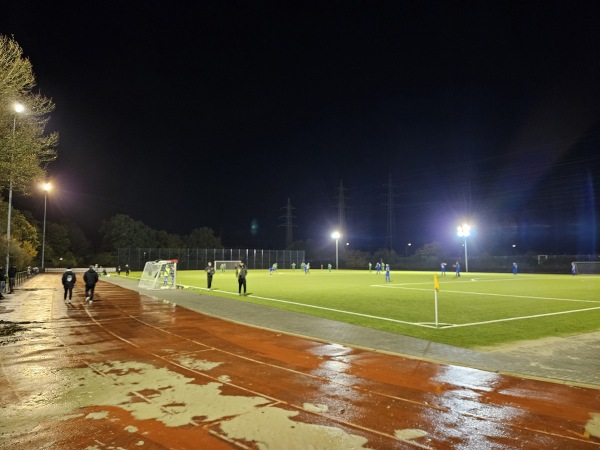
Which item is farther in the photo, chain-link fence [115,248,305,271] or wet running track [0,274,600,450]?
chain-link fence [115,248,305,271]

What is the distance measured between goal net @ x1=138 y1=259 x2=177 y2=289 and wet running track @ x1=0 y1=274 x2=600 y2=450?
17090 millimetres

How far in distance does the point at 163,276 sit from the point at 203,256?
42697mm

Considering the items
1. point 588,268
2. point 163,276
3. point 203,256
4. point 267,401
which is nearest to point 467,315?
point 267,401

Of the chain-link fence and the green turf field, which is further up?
the chain-link fence

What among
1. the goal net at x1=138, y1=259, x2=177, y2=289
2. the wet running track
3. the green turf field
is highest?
the goal net at x1=138, y1=259, x2=177, y2=289

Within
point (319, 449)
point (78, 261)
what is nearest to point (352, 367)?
point (319, 449)

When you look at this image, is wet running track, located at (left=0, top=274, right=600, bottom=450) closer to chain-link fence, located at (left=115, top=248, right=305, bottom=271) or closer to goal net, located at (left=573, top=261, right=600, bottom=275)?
goal net, located at (left=573, top=261, right=600, bottom=275)

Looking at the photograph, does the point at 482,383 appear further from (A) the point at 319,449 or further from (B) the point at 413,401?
(A) the point at 319,449

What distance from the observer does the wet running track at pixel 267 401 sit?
4574 mm

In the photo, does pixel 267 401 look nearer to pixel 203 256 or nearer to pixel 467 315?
pixel 467 315

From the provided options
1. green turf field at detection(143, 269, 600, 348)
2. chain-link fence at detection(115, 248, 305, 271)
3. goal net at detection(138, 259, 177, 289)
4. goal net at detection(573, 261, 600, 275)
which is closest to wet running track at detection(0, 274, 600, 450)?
green turf field at detection(143, 269, 600, 348)

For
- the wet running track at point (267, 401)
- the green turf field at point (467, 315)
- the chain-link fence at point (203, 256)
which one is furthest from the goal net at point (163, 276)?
the chain-link fence at point (203, 256)

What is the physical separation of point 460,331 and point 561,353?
2.86 metres

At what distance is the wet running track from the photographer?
457 centimetres
